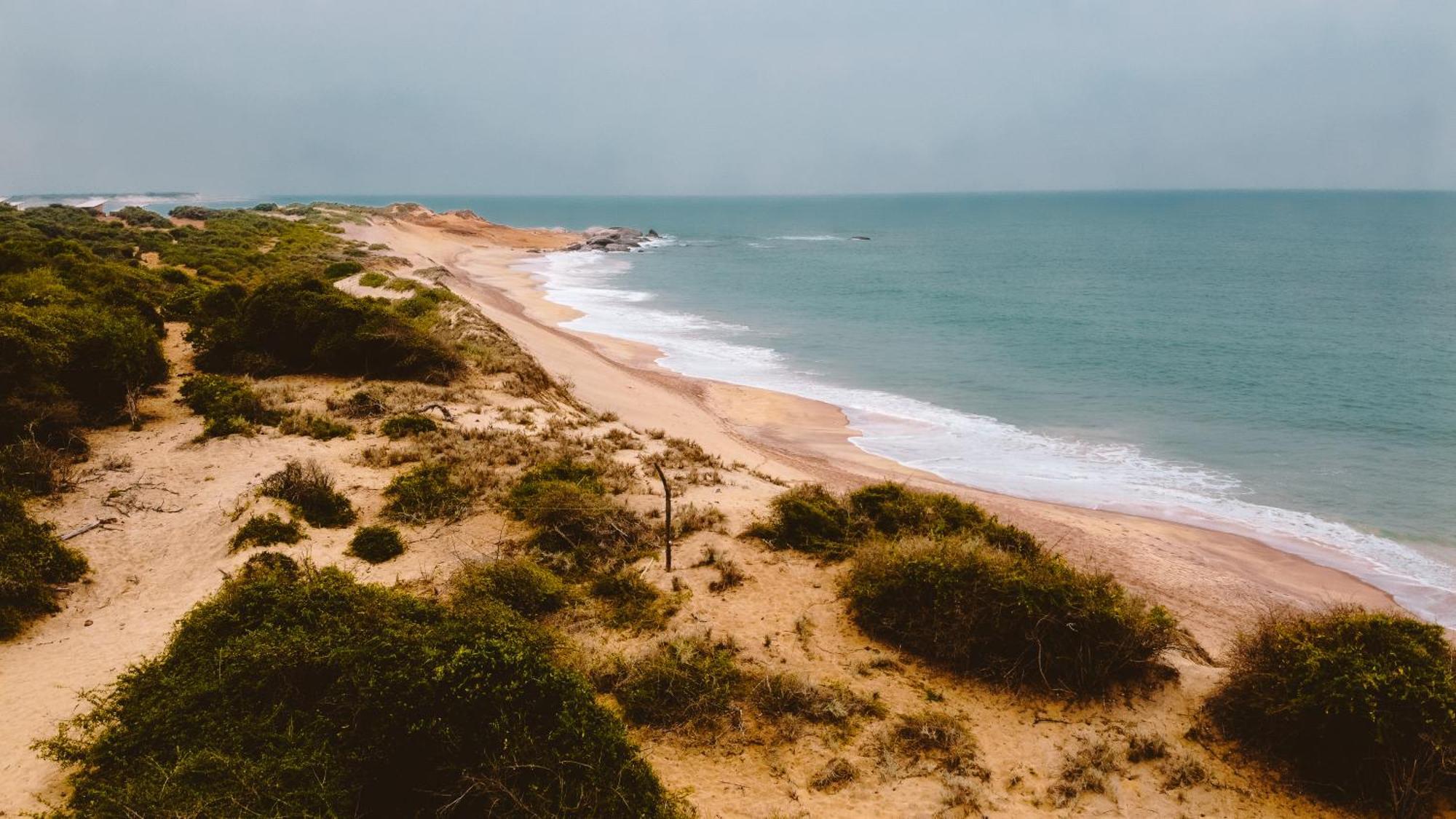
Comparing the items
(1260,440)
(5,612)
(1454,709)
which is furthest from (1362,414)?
(5,612)

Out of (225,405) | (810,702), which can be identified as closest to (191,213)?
(225,405)

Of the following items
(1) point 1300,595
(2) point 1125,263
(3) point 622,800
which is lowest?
(1) point 1300,595

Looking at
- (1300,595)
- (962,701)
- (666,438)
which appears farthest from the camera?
(666,438)

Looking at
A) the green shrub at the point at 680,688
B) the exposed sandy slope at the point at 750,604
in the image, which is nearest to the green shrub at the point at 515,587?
the exposed sandy slope at the point at 750,604

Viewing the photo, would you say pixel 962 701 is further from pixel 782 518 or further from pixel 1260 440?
pixel 1260 440

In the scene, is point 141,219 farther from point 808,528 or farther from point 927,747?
point 927,747

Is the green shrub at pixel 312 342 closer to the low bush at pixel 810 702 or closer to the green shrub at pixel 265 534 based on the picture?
the green shrub at pixel 265 534
